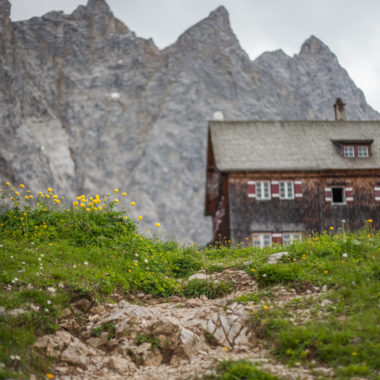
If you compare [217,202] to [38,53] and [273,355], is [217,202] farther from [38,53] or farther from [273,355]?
[38,53]

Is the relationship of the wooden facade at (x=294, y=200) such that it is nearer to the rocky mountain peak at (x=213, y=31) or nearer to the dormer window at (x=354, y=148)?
the dormer window at (x=354, y=148)

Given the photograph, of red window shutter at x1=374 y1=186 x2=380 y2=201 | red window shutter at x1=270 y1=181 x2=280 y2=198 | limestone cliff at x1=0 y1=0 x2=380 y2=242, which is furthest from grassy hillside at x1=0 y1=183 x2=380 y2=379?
limestone cliff at x1=0 y1=0 x2=380 y2=242

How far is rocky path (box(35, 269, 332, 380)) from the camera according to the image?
701cm

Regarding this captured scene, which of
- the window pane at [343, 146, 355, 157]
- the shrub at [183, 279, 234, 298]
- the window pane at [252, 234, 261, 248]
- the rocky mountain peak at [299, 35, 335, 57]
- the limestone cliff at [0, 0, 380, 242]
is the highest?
the rocky mountain peak at [299, 35, 335, 57]

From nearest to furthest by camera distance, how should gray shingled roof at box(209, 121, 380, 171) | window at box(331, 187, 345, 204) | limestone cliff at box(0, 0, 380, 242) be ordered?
gray shingled roof at box(209, 121, 380, 171) → window at box(331, 187, 345, 204) → limestone cliff at box(0, 0, 380, 242)

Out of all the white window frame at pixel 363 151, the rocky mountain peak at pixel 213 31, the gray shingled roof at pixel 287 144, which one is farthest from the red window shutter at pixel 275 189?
the rocky mountain peak at pixel 213 31

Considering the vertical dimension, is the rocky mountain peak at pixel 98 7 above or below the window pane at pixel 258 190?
above

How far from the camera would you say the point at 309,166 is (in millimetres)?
29922

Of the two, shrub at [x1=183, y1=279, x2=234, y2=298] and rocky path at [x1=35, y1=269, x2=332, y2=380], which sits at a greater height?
shrub at [x1=183, y1=279, x2=234, y2=298]

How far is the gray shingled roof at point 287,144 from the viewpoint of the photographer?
29.9m

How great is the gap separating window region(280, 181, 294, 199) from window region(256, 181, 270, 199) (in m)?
0.85

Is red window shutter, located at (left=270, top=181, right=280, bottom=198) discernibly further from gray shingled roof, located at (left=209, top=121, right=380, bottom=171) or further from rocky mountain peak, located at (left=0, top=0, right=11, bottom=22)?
rocky mountain peak, located at (left=0, top=0, right=11, bottom=22)

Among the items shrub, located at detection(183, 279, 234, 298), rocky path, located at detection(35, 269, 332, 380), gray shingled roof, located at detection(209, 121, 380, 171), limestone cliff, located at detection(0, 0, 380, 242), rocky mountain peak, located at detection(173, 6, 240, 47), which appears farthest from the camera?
rocky mountain peak, located at detection(173, 6, 240, 47)

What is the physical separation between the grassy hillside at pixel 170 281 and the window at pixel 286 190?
16.9 m
